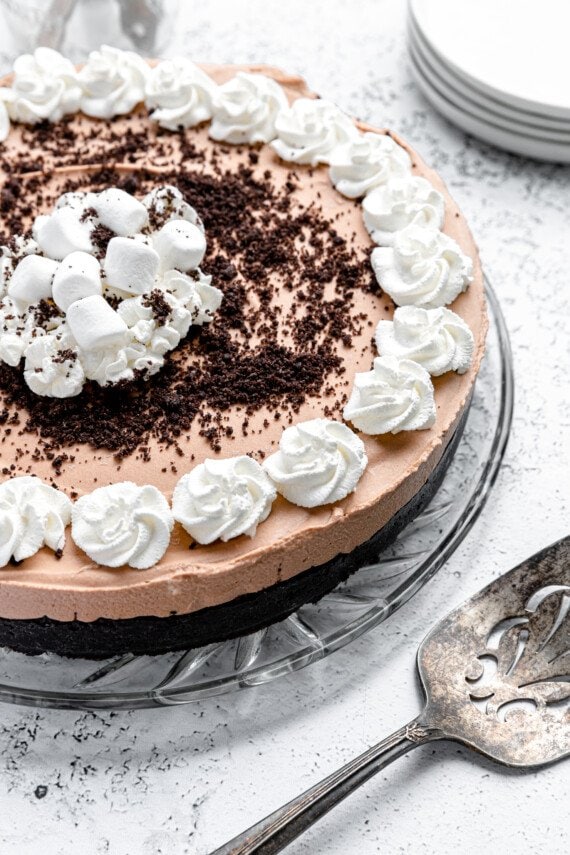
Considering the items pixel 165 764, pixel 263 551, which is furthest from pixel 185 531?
pixel 165 764

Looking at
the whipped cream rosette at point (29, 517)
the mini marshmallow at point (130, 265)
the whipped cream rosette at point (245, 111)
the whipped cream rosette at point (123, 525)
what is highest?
the whipped cream rosette at point (245, 111)

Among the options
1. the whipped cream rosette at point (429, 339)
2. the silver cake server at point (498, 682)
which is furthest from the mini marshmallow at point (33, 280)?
the silver cake server at point (498, 682)

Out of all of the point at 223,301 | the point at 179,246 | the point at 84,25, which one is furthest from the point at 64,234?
the point at 84,25

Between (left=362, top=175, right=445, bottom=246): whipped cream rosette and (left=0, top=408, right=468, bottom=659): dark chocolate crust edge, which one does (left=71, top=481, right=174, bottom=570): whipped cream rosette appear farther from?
(left=362, top=175, right=445, bottom=246): whipped cream rosette

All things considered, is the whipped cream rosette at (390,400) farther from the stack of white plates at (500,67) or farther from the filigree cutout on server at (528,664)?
the stack of white plates at (500,67)

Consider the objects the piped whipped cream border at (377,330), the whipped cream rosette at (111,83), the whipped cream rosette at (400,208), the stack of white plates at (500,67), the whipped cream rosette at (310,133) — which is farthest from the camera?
the stack of white plates at (500,67)

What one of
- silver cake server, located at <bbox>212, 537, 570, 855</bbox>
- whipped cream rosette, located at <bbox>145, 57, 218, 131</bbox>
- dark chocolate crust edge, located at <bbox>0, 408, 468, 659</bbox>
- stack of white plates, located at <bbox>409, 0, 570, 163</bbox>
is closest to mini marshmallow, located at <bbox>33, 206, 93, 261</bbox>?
whipped cream rosette, located at <bbox>145, 57, 218, 131</bbox>

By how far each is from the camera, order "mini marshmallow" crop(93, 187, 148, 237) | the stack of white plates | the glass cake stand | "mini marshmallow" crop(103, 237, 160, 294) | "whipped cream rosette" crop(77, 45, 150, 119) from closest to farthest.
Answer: the glass cake stand → "mini marshmallow" crop(103, 237, 160, 294) → "mini marshmallow" crop(93, 187, 148, 237) → "whipped cream rosette" crop(77, 45, 150, 119) → the stack of white plates

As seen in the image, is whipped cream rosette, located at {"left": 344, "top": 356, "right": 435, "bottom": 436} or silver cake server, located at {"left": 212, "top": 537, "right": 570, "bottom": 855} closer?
silver cake server, located at {"left": 212, "top": 537, "right": 570, "bottom": 855}
